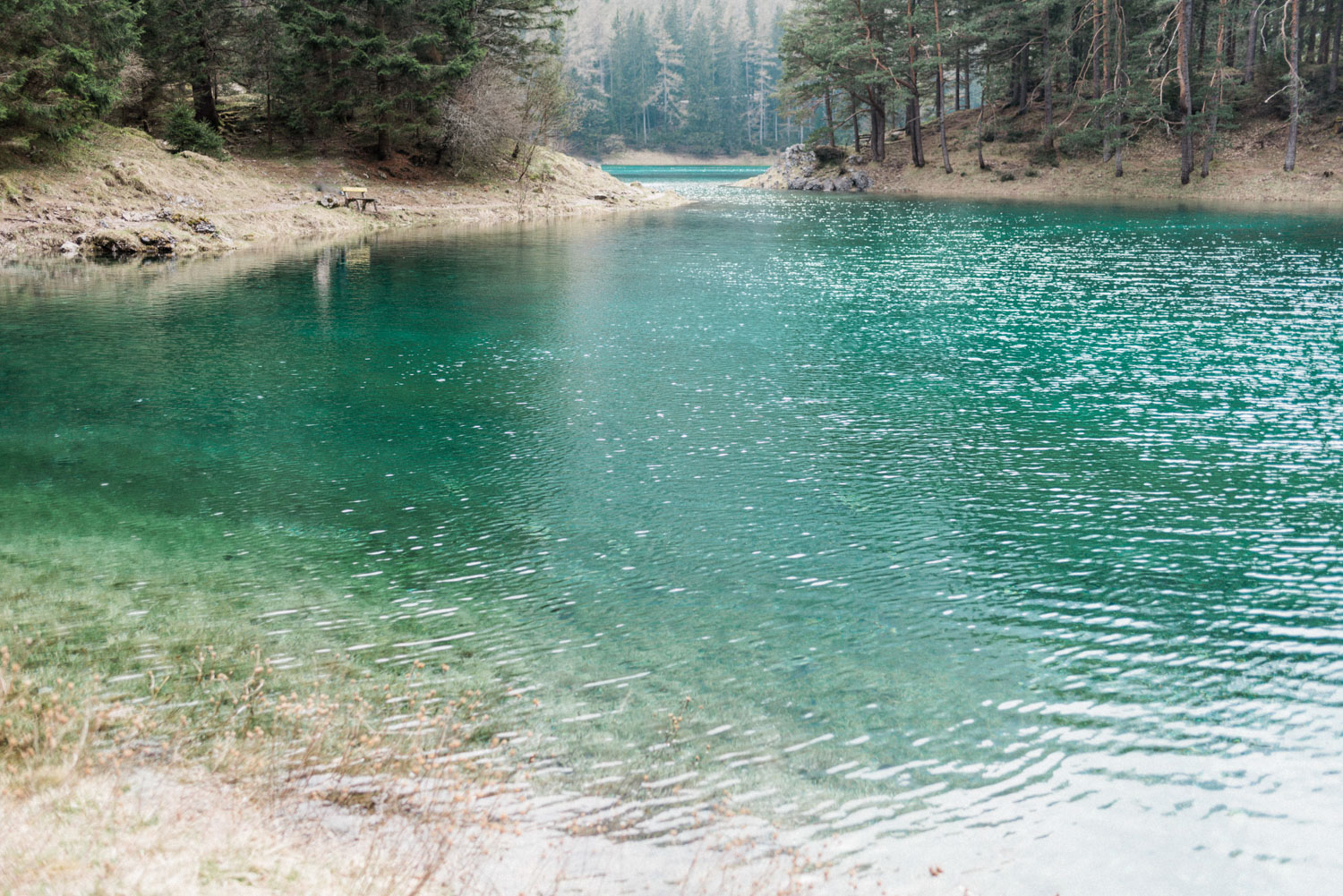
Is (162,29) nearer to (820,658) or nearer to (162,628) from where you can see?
(162,628)

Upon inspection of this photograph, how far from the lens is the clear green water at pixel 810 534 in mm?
5910

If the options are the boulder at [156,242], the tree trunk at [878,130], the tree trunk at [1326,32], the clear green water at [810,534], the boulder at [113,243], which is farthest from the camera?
the tree trunk at [878,130]

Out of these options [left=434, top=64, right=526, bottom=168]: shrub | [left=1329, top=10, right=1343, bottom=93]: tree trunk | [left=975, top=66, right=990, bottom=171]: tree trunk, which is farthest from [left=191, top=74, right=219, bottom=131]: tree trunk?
[left=1329, top=10, right=1343, bottom=93]: tree trunk

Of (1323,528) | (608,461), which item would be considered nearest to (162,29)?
(608,461)

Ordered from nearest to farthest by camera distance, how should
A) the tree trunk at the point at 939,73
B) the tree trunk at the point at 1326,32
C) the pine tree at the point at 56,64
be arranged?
1. the pine tree at the point at 56,64
2. the tree trunk at the point at 1326,32
3. the tree trunk at the point at 939,73

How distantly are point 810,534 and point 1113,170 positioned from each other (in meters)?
58.8

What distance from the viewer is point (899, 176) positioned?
7069 cm

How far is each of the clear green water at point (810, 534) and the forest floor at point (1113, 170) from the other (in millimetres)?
36357

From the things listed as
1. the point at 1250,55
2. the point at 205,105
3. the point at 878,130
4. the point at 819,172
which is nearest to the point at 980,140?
the point at 878,130

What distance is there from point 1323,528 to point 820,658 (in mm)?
6342

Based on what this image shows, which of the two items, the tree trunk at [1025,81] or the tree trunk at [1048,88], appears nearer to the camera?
the tree trunk at [1048,88]

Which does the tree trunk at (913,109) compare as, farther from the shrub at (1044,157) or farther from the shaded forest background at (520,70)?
the shrub at (1044,157)

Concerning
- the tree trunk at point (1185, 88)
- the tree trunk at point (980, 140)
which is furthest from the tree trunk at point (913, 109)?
the tree trunk at point (1185, 88)

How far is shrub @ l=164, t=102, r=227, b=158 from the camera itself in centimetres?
4128
